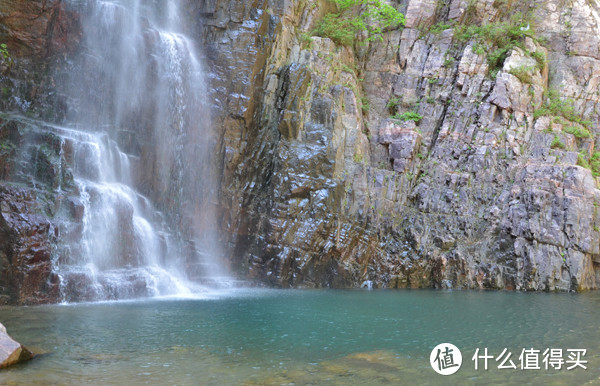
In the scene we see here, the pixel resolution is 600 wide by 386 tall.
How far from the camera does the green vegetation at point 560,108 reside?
3127cm

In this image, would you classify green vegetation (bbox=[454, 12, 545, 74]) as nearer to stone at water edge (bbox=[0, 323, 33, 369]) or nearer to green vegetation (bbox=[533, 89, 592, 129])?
green vegetation (bbox=[533, 89, 592, 129])

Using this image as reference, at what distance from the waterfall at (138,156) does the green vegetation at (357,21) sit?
1019 centimetres

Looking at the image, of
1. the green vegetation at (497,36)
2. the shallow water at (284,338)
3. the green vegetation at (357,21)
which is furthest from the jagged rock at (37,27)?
the green vegetation at (497,36)

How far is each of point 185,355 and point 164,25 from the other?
21784 mm

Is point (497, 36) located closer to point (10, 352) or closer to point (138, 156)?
point (138, 156)

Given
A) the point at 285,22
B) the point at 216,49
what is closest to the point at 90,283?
the point at 216,49

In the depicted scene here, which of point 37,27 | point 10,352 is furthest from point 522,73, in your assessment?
point 10,352

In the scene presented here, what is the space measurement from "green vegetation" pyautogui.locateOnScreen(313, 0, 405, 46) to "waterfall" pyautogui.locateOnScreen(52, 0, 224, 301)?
10.2 m

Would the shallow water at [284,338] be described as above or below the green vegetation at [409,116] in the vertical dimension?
below

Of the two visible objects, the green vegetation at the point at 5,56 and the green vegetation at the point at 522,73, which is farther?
the green vegetation at the point at 522,73

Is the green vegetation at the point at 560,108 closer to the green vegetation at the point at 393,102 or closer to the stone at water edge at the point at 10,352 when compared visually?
the green vegetation at the point at 393,102

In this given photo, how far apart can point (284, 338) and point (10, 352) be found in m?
6.12

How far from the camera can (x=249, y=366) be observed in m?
9.23

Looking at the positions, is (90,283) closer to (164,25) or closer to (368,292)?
(368,292)
